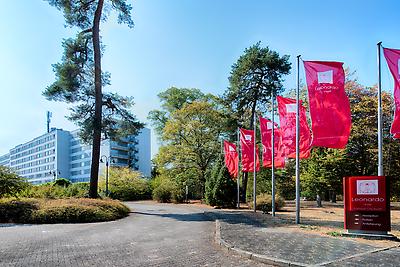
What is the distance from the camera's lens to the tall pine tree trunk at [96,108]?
75.6 ft

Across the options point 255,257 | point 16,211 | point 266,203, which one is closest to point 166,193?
point 266,203

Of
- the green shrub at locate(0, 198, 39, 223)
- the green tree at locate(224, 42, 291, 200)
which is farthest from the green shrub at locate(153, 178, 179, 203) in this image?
Result: the green shrub at locate(0, 198, 39, 223)

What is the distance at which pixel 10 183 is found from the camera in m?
18.5

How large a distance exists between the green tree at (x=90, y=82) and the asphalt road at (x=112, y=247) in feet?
36.8

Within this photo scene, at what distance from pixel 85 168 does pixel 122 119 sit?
285ft

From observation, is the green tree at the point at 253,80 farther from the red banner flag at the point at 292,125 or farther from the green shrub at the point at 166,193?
the red banner flag at the point at 292,125

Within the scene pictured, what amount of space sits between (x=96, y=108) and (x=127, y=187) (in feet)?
70.8

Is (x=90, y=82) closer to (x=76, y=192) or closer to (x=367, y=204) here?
(x=76, y=192)

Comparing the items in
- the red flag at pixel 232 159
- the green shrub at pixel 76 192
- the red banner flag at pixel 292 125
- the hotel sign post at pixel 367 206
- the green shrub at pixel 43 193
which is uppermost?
the red banner flag at pixel 292 125

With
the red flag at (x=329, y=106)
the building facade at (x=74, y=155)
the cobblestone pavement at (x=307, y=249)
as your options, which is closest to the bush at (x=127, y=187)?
the cobblestone pavement at (x=307, y=249)

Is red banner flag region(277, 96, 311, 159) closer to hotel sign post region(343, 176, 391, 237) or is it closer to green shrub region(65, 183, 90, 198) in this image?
hotel sign post region(343, 176, 391, 237)

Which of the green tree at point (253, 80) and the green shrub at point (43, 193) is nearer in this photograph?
the green shrub at point (43, 193)

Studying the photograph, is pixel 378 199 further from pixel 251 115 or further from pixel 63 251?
pixel 251 115

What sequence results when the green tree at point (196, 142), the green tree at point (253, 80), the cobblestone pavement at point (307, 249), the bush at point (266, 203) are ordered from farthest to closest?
the green tree at point (196, 142) < the green tree at point (253, 80) < the bush at point (266, 203) < the cobblestone pavement at point (307, 249)
